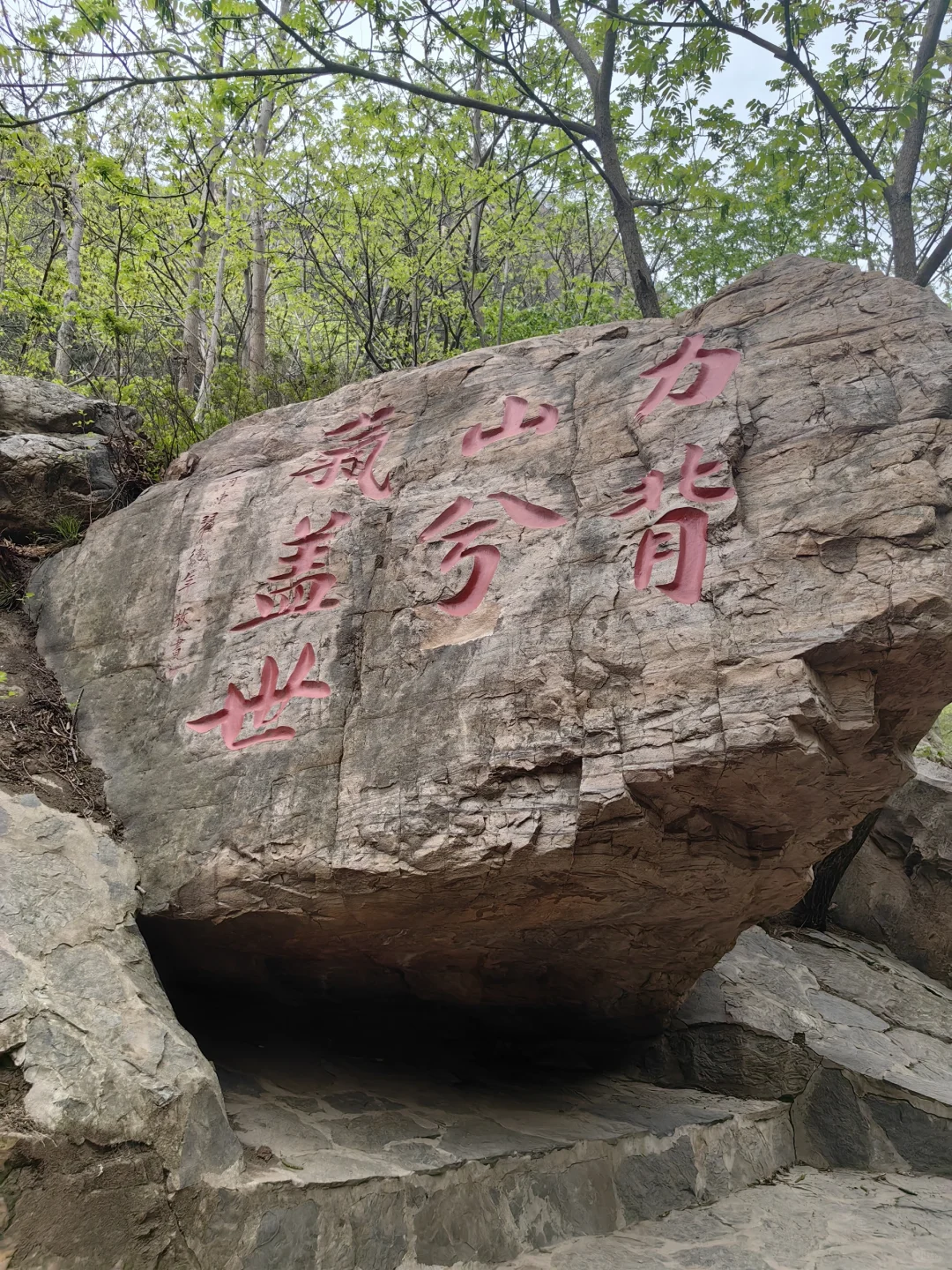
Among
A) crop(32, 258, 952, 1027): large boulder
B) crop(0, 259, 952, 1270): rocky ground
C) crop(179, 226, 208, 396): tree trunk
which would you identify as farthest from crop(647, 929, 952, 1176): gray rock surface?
crop(179, 226, 208, 396): tree trunk

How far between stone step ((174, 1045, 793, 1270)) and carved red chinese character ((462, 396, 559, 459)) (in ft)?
9.26

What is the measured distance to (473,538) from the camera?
3.86 meters

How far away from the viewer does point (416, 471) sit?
4.29 metres

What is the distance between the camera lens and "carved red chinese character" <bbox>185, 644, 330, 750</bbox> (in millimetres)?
3781

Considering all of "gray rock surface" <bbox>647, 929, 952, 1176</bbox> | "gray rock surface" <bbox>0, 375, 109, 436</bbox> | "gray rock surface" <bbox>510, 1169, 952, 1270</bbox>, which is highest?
"gray rock surface" <bbox>0, 375, 109, 436</bbox>

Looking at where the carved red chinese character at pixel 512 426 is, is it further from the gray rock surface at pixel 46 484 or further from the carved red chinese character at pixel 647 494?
the gray rock surface at pixel 46 484

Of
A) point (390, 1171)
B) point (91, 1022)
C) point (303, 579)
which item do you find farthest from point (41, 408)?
point (390, 1171)

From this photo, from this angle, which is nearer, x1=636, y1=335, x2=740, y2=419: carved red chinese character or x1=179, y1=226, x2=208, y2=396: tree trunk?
x1=636, y1=335, x2=740, y2=419: carved red chinese character

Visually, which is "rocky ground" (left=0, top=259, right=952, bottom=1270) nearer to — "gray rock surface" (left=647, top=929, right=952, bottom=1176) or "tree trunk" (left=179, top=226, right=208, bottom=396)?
"gray rock surface" (left=647, top=929, right=952, bottom=1176)

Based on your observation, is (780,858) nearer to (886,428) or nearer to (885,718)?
(885,718)

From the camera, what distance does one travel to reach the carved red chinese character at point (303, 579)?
13.4 ft

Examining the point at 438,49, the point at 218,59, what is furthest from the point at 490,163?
the point at 218,59

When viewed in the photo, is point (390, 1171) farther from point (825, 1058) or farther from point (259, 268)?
point (259, 268)

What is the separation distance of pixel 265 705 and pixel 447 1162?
1.88 meters
